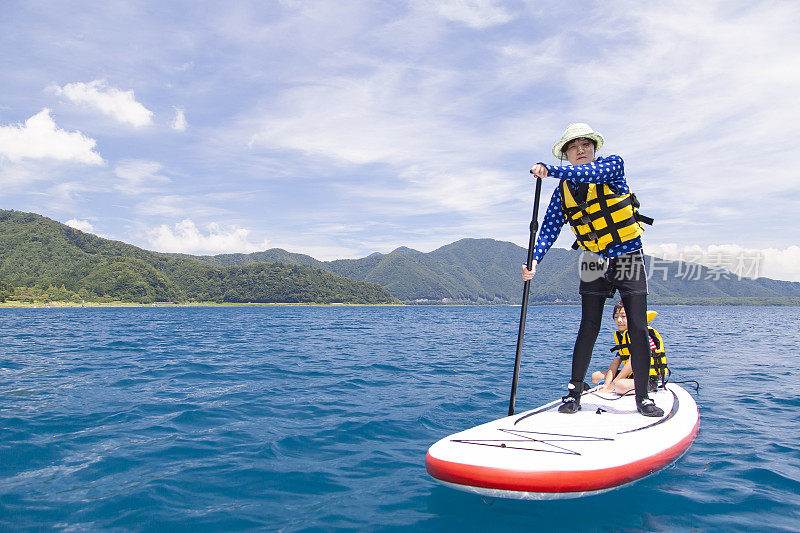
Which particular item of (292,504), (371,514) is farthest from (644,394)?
(292,504)

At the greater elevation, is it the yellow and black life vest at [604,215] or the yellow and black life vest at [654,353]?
the yellow and black life vest at [604,215]

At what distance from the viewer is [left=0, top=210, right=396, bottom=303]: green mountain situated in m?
139

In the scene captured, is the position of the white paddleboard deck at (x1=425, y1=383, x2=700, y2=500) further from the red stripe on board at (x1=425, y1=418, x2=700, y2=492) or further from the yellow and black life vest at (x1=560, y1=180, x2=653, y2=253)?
the yellow and black life vest at (x1=560, y1=180, x2=653, y2=253)

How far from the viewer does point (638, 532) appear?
340cm

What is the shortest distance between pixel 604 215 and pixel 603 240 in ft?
0.94

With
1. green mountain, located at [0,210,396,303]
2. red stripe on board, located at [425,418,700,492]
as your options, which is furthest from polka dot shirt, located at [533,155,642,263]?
green mountain, located at [0,210,396,303]

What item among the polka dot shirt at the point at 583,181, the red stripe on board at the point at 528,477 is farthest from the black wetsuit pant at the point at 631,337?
the red stripe on board at the point at 528,477

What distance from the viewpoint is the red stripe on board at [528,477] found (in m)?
3.56

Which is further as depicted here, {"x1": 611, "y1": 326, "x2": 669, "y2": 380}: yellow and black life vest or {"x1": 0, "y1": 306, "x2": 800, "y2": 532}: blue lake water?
{"x1": 611, "y1": 326, "x2": 669, "y2": 380}: yellow and black life vest

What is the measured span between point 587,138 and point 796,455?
4520 mm

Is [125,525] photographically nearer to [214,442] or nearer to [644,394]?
[214,442]

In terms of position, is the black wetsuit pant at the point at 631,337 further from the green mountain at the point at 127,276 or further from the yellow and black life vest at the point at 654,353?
the green mountain at the point at 127,276

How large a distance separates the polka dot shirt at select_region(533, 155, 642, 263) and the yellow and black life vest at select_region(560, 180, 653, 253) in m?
0.09

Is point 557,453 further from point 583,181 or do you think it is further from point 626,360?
point 626,360
